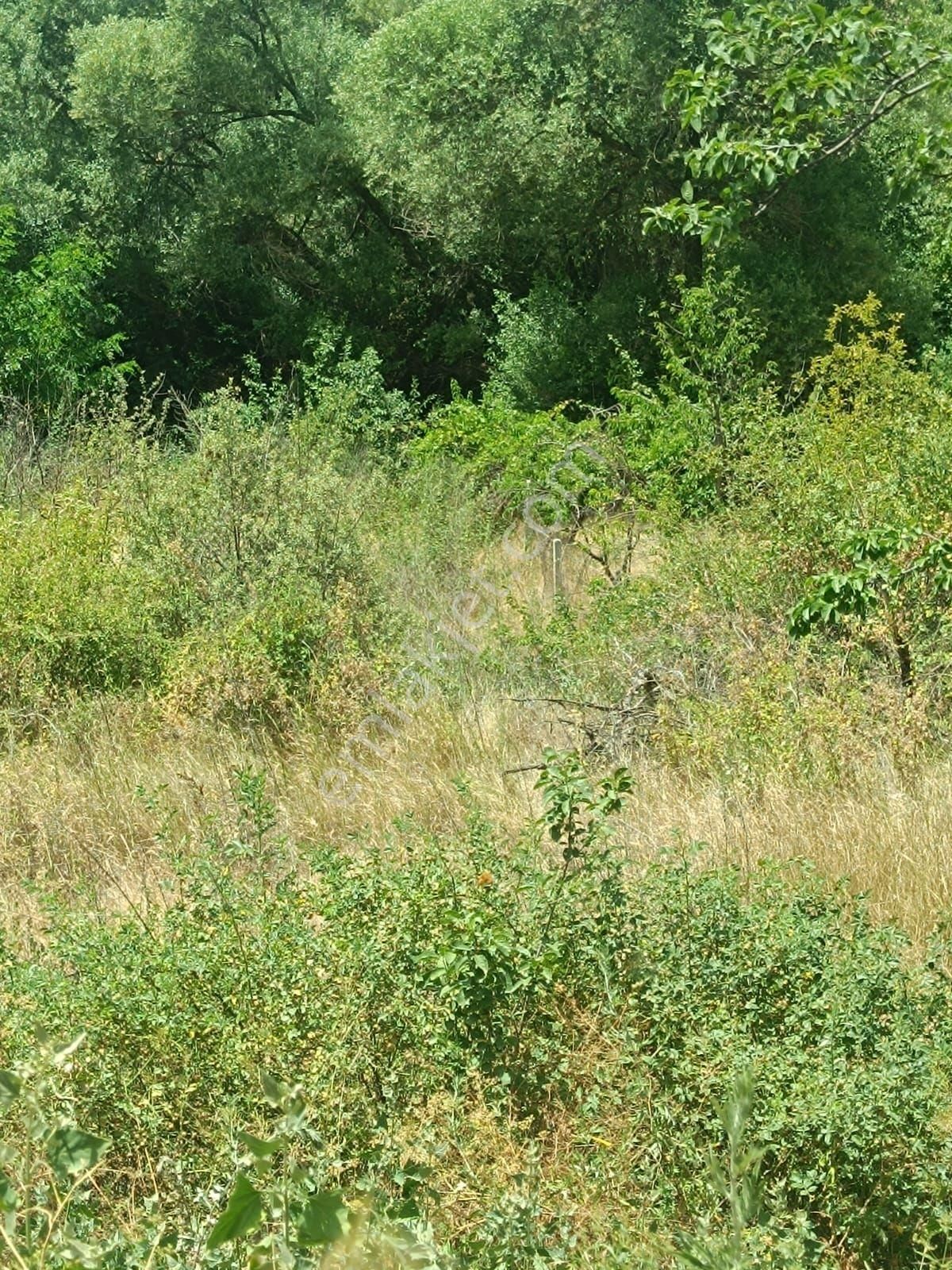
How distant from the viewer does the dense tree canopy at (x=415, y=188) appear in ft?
→ 53.4

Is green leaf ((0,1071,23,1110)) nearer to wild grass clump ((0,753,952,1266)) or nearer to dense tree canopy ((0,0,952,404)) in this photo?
wild grass clump ((0,753,952,1266))

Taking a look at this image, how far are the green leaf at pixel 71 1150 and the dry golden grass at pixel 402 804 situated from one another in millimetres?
2367

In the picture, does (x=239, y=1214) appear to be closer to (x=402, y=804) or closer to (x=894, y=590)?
(x=402, y=804)

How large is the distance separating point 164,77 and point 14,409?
6.40 meters

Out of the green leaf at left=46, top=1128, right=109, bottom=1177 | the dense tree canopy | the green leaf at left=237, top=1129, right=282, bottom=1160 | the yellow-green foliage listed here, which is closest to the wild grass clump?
the green leaf at left=46, top=1128, right=109, bottom=1177

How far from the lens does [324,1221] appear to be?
185cm

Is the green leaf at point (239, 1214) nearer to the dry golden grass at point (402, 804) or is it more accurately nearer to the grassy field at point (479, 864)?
the grassy field at point (479, 864)

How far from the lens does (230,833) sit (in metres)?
6.07

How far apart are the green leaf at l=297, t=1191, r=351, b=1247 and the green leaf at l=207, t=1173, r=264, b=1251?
0.07 metres

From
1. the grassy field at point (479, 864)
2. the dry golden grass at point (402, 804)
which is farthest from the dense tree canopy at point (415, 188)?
the dry golden grass at point (402, 804)

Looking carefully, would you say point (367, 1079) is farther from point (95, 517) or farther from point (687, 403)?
point (687, 403)

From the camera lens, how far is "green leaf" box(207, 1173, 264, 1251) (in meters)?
1.88

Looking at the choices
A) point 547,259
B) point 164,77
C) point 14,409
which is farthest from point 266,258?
point 14,409

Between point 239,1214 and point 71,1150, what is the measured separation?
1.19 feet
